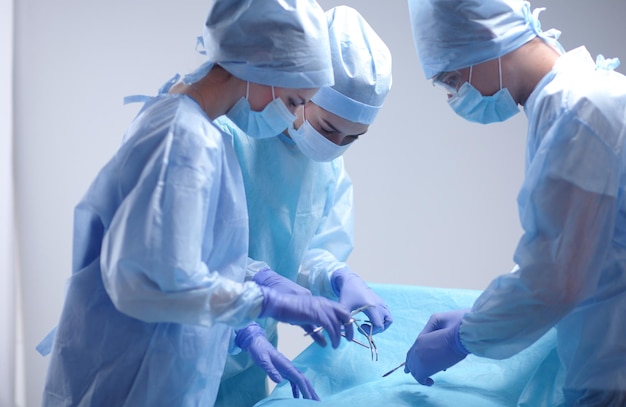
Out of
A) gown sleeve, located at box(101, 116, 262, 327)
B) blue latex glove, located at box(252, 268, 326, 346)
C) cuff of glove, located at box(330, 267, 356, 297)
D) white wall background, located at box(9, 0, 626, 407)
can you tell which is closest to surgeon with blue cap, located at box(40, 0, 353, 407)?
gown sleeve, located at box(101, 116, 262, 327)

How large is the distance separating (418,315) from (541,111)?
0.87m

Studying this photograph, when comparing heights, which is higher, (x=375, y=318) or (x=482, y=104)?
(x=482, y=104)

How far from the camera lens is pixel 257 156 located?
6.48 ft

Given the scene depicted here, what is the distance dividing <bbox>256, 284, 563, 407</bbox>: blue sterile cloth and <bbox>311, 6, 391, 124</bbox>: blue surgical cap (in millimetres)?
591

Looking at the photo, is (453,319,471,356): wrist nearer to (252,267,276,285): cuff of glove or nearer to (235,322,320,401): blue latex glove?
(235,322,320,401): blue latex glove

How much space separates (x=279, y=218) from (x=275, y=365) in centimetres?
42

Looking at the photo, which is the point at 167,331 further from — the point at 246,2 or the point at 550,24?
the point at 550,24

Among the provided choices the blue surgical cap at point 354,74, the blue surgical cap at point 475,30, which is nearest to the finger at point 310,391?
the blue surgical cap at point 354,74

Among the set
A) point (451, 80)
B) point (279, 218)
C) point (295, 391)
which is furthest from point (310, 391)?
point (451, 80)

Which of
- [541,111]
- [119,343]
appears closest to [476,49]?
[541,111]

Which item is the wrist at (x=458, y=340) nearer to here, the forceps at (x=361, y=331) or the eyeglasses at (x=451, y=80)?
the forceps at (x=361, y=331)

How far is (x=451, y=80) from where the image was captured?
1.73 meters

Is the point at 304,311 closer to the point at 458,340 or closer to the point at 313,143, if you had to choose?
the point at 458,340

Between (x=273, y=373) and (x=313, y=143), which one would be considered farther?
(x=313, y=143)
